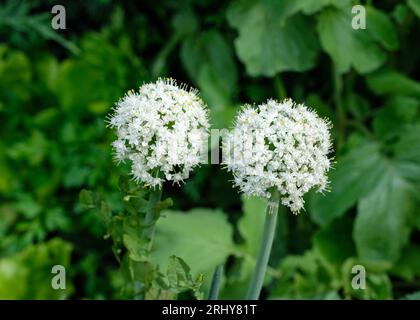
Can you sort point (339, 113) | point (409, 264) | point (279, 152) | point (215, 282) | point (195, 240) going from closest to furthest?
point (279, 152)
point (215, 282)
point (195, 240)
point (409, 264)
point (339, 113)

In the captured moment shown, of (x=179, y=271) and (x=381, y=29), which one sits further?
(x=381, y=29)

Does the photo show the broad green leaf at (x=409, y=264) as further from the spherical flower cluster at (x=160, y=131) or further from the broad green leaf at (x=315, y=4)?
the spherical flower cluster at (x=160, y=131)

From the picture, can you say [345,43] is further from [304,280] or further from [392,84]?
[304,280]

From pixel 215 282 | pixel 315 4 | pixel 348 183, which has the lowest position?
pixel 215 282

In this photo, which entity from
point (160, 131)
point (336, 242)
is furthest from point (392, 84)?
point (160, 131)

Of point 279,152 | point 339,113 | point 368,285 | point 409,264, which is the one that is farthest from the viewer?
point 339,113

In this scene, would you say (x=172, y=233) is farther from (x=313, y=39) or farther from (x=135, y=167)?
(x=135, y=167)

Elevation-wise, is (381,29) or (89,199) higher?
(381,29)
